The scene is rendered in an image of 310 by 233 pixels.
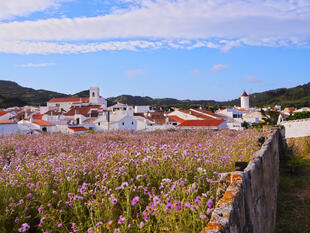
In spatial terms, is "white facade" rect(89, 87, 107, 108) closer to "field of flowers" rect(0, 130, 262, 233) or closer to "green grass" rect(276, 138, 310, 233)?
"green grass" rect(276, 138, 310, 233)

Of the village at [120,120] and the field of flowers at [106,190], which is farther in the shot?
the village at [120,120]

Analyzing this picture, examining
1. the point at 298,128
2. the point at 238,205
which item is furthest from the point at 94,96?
the point at 238,205

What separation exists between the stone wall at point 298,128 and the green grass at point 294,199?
14920 mm

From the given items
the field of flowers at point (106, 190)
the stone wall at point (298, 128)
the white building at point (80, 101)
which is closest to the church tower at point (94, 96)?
the white building at point (80, 101)

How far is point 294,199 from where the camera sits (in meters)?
7.00

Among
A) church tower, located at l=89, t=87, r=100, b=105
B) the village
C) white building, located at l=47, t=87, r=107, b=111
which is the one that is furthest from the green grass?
church tower, located at l=89, t=87, r=100, b=105

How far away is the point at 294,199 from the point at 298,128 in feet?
65.0

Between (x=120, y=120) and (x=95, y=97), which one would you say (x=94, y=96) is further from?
(x=120, y=120)

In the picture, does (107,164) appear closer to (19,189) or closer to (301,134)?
(19,189)

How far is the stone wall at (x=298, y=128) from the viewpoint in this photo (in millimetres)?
24156

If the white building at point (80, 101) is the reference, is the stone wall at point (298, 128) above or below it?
below

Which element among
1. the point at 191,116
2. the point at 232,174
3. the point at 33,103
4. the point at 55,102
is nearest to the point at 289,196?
the point at 232,174

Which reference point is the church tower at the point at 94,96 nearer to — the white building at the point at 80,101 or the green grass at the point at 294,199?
the white building at the point at 80,101

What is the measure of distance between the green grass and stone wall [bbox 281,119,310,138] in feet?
49.0
